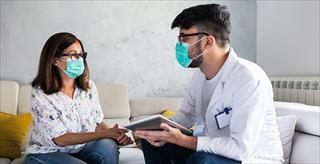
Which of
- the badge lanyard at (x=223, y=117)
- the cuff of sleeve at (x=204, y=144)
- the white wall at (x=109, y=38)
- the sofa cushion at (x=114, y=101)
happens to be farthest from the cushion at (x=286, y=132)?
the white wall at (x=109, y=38)

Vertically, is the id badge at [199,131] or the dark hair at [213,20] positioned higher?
the dark hair at [213,20]

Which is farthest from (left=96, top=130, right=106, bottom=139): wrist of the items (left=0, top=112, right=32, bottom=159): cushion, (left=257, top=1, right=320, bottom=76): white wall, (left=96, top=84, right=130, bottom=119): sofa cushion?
(left=257, top=1, right=320, bottom=76): white wall

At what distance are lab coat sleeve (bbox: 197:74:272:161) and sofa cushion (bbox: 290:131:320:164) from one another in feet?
1.73

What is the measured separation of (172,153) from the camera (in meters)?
1.67

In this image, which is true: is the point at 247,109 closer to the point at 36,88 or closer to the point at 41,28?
the point at 36,88

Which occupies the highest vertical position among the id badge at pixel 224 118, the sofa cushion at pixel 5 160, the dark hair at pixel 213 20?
the dark hair at pixel 213 20

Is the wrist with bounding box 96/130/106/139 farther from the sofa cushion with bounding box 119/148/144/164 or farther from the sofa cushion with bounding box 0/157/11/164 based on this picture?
the sofa cushion with bounding box 0/157/11/164

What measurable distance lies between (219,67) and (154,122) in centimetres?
38

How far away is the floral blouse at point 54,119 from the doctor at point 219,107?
0.38 m

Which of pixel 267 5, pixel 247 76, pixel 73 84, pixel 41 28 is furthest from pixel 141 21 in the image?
pixel 247 76

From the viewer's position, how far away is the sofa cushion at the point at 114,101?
108 inches

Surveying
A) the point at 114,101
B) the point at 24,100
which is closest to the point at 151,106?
the point at 114,101

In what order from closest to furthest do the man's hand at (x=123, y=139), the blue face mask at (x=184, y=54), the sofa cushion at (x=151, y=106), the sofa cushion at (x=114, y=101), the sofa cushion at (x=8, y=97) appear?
the blue face mask at (x=184, y=54)
the man's hand at (x=123, y=139)
the sofa cushion at (x=8, y=97)
the sofa cushion at (x=114, y=101)
the sofa cushion at (x=151, y=106)

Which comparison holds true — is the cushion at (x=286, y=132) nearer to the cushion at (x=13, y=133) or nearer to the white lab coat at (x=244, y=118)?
the white lab coat at (x=244, y=118)
